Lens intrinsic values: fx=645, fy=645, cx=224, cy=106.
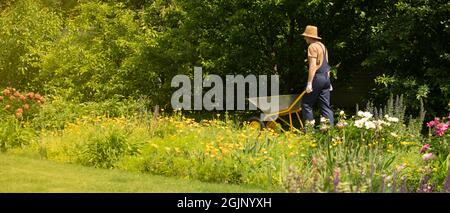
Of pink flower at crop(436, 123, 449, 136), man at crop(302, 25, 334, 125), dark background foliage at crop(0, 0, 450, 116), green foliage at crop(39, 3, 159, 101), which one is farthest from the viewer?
green foliage at crop(39, 3, 159, 101)

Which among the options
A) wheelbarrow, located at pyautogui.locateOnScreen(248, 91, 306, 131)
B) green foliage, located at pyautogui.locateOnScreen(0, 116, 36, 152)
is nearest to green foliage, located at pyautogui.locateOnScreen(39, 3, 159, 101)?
wheelbarrow, located at pyautogui.locateOnScreen(248, 91, 306, 131)

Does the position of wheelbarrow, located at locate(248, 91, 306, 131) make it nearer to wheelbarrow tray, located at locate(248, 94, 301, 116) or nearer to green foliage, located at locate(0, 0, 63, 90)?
wheelbarrow tray, located at locate(248, 94, 301, 116)

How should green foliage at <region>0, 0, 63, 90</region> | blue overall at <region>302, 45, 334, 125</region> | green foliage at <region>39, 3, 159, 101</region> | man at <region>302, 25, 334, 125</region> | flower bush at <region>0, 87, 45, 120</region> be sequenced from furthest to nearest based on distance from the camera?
green foliage at <region>0, 0, 63, 90</region> → green foliage at <region>39, 3, 159, 101</region> → flower bush at <region>0, 87, 45, 120</region> → blue overall at <region>302, 45, 334, 125</region> → man at <region>302, 25, 334, 125</region>

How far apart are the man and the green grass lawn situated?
10.8 ft

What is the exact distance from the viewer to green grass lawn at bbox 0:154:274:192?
22.8 feet

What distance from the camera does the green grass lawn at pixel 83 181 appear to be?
274 inches

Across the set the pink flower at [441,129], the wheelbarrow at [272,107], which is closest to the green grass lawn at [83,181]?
the pink flower at [441,129]

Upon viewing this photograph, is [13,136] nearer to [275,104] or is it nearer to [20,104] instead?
[20,104]

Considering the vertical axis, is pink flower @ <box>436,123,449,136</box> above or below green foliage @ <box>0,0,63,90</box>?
below

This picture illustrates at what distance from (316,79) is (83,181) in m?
4.35

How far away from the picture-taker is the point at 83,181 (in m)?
7.36

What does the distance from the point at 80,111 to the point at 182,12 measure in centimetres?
408

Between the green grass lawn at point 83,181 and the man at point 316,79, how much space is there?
3278 mm
